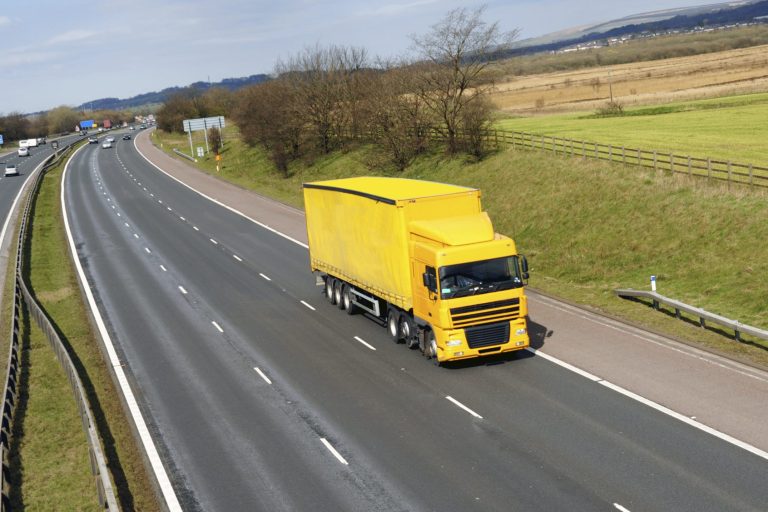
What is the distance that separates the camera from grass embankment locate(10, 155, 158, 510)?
15633mm

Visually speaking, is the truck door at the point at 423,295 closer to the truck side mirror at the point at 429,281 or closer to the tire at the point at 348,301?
the truck side mirror at the point at 429,281

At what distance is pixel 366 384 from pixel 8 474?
Answer: 8.23m

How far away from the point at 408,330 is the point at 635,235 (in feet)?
45.6

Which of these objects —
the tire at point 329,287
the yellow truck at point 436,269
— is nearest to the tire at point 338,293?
the tire at point 329,287

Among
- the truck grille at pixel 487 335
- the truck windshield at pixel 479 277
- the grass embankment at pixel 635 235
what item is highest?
the truck windshield at pixel 479 277

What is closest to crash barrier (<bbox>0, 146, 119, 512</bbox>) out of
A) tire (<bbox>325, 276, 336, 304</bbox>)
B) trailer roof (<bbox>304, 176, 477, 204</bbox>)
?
tire (<bbox>325, 276, 336, 304</bbox>)

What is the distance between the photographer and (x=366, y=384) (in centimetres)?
2116

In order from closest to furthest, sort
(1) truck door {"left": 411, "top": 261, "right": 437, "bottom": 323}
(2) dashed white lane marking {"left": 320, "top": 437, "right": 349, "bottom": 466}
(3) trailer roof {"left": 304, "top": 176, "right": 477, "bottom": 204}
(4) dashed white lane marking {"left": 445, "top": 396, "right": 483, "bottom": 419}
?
(2) dashed white lane marking {"left": 320, "top": 437, "right": 349, "bottom": 466} → (4) dashed white lane marking {"left": 445, "top": 396, "right": 483, "bottom": 419} → (1) truck door {"left": 411, "top": 261, "right": 437, "bottom": 323} → (3) trailer roof {"left": 304, "top": 176, "right": 477, "bottom": 204}

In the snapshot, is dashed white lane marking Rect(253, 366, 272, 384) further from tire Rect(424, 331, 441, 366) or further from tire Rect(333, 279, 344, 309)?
tire Rect(333, 279, 344, 309)

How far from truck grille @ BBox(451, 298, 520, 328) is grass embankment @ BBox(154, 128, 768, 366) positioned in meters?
5.25

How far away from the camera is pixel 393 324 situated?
2484 centimetres

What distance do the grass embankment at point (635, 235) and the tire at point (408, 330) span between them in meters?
6.83

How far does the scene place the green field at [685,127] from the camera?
45.8 metres

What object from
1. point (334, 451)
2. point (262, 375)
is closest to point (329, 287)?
point (262, 375)
